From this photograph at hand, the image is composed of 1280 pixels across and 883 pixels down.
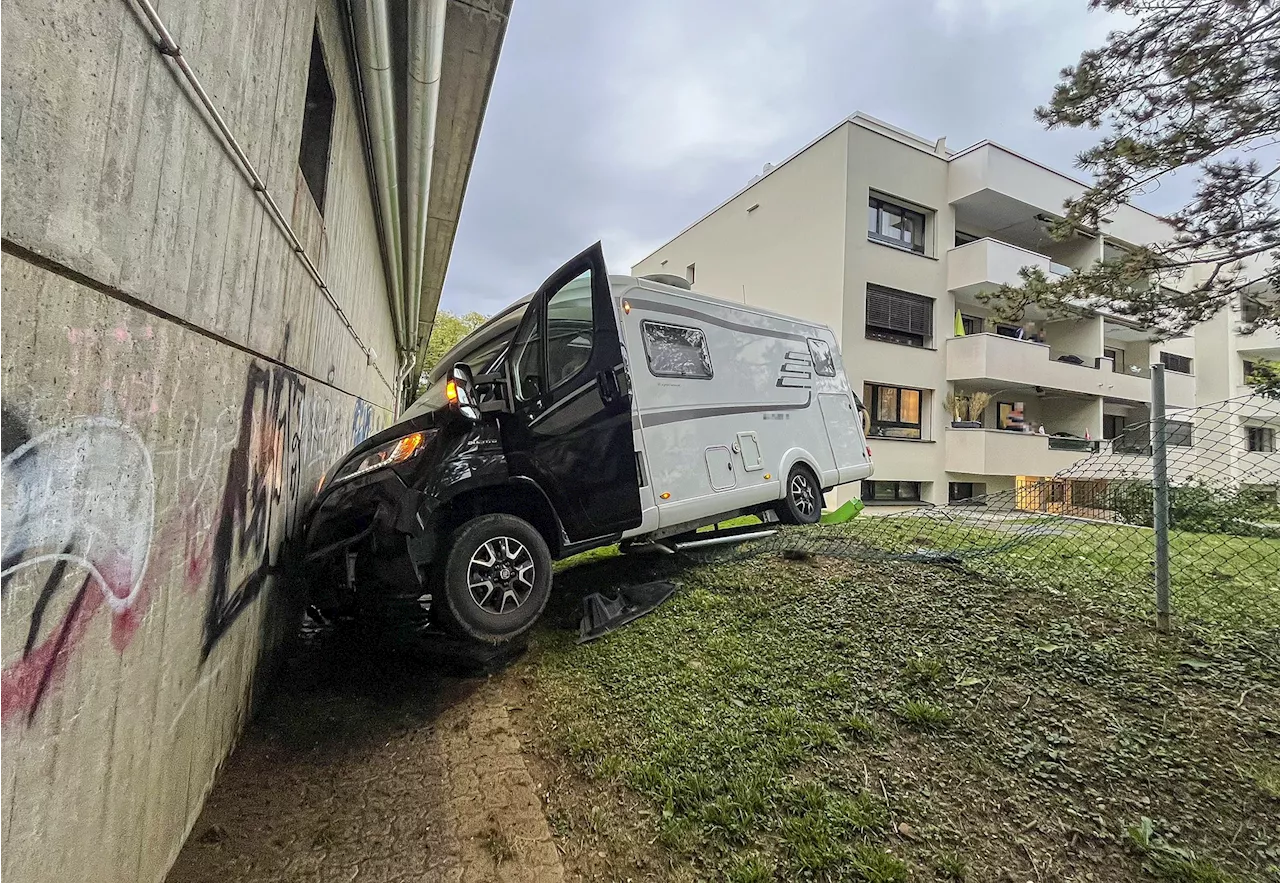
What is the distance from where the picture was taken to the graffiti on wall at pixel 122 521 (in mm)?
1296

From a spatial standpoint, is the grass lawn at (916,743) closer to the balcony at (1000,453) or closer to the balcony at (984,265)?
the balcony at (1000,453)

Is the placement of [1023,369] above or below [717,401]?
above

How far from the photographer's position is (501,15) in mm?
5012

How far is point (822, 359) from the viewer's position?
22.4 feet

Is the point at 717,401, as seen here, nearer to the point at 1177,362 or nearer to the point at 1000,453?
the point at 1000,453

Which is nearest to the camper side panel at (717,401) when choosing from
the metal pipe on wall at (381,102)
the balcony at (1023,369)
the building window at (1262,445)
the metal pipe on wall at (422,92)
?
the metal pipe on wall at (422,92)

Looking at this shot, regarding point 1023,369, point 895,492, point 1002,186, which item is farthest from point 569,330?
point 1002,186

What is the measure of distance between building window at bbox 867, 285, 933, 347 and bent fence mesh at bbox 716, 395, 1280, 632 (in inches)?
279

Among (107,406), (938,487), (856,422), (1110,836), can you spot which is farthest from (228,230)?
(938,487)

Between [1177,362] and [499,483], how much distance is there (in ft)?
96.3

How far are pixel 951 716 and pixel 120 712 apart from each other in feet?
11.3

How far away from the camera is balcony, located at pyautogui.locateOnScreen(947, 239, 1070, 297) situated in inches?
549

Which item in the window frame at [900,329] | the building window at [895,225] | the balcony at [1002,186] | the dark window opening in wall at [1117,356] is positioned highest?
the balcony at [1002,186]

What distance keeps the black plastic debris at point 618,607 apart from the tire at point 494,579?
0.79 meters
